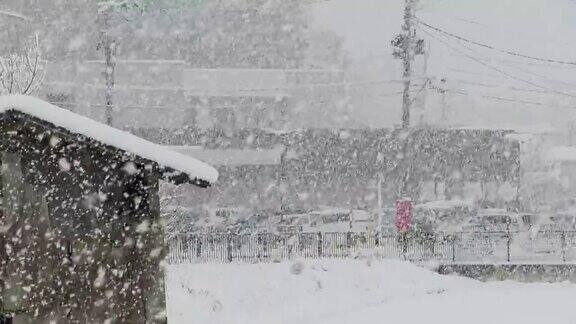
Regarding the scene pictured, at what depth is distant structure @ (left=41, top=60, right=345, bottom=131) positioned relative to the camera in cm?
4034

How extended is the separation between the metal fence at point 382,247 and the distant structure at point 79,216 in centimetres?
1621

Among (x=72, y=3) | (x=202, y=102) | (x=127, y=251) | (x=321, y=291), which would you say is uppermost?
(x=72, y=3)

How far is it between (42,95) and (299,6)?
53.5 ft

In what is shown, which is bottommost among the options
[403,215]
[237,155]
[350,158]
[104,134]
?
[403,215]

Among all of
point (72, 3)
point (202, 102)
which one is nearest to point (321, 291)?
point (202, 102)

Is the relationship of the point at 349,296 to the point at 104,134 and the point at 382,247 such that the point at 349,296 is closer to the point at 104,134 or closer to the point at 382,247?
the point at 382,247

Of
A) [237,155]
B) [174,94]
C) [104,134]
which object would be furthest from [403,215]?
[104,134]

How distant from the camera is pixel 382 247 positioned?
2603cm

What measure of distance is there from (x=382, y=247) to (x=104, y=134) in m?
19.2

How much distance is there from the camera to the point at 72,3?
4172 cm

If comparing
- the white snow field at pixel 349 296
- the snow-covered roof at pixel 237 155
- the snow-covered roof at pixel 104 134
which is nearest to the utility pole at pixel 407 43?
the snow-covered roof at pixel 237 155

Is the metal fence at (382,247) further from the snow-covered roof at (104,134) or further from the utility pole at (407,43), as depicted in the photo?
the snow-covered roof at (104,134)

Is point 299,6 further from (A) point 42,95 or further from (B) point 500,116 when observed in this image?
(B) point 500,116

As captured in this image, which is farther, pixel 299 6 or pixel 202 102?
pixel 299 6
